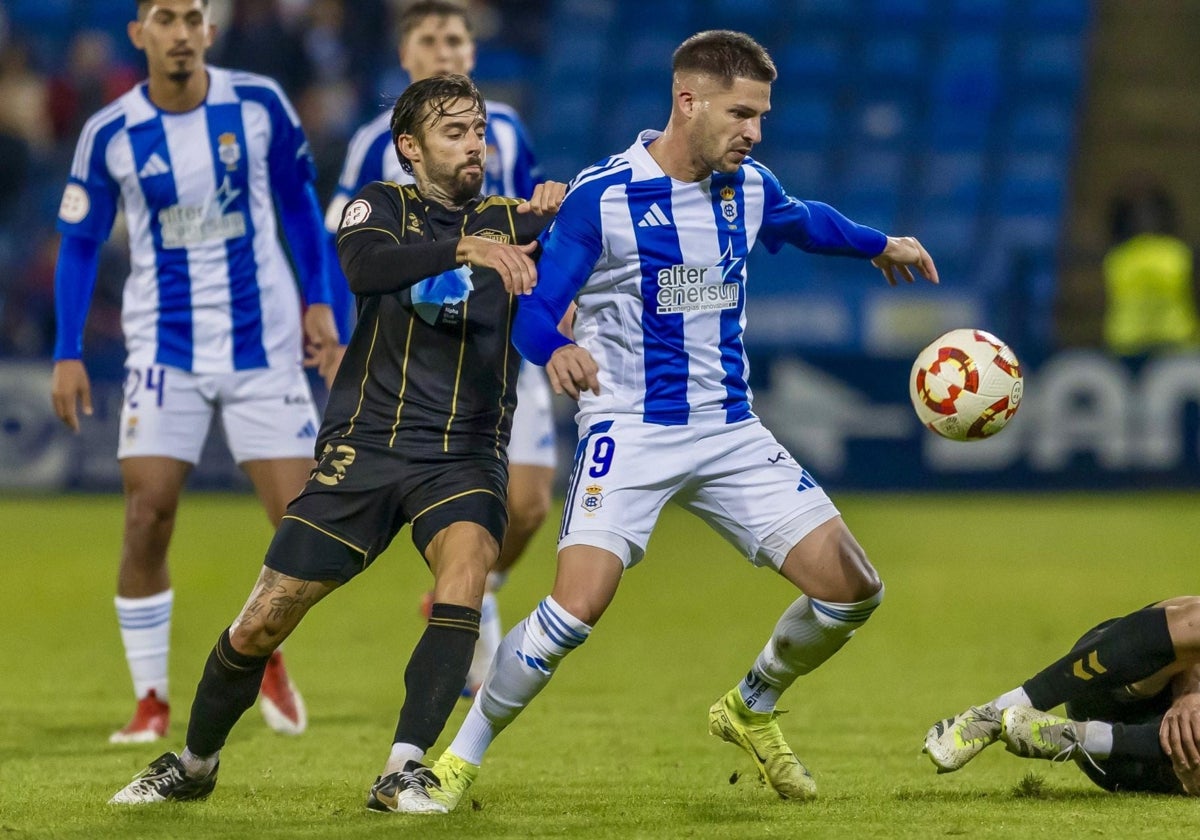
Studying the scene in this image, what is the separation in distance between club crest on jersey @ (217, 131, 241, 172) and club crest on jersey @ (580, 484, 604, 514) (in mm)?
2266

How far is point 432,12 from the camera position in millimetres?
7266

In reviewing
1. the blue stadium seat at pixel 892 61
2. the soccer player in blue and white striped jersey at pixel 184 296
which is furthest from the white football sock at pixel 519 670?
the blue stadium seat at pixel 892 61

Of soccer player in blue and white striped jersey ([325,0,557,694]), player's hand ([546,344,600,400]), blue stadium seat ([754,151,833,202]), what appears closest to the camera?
player's hand ([546,344,600,400])

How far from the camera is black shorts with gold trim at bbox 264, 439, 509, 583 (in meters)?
4.84

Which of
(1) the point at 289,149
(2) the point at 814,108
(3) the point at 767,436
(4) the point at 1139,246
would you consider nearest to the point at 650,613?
(1) the point at 289,149

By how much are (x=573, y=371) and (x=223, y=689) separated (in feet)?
4.24

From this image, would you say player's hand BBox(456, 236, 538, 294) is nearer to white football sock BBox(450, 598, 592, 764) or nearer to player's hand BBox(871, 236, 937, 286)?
white football sock BBox(450, 598, 592, 764)

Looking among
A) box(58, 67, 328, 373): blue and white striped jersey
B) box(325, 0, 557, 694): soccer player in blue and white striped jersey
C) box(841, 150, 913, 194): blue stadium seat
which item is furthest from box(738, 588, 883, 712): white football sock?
box(841, 150, 913, 194): blue stadium seat

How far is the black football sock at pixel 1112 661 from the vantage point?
480 cm

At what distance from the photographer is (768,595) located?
9.95 m

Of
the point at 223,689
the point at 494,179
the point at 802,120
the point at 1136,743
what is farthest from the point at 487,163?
the point at 802,120

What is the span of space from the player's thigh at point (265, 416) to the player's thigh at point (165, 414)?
0.09m

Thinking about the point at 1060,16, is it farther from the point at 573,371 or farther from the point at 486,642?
the point at 573,371

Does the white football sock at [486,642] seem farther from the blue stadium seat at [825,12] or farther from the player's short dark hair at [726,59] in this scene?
the blue stadium seat at [825,12]
